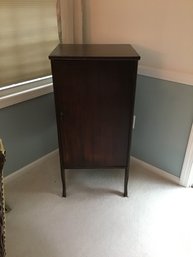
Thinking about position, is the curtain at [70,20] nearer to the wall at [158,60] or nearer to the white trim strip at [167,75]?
the wall at [158,60]

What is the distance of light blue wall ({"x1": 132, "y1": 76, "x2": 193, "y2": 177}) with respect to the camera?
1666mm

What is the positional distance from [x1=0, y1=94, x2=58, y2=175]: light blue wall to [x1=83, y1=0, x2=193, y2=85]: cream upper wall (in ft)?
2.54

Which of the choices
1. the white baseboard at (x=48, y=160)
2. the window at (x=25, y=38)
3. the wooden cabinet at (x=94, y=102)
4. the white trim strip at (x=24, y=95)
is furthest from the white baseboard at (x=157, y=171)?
the window at (x=25, y=38)

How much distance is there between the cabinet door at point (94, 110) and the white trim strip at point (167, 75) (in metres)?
0.39

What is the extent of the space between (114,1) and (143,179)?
1.43m

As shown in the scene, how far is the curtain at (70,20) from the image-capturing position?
1.80 metres

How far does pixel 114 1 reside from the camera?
171 centimetres

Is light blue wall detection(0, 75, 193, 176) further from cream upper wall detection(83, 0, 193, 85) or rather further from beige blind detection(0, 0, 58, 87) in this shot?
beige blind detection(0, 0, 58, 87)

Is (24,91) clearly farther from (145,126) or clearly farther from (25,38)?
(145,126)

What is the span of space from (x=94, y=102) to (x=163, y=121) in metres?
0.66

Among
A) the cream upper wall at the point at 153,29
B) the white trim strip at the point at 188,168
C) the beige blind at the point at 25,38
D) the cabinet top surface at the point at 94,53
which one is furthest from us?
the white trim strip at the point at 188,168

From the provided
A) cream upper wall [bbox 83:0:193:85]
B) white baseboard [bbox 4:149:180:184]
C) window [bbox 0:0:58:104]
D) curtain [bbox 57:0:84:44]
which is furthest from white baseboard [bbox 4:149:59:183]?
cream upper wall [bbox 83:0:193:85]

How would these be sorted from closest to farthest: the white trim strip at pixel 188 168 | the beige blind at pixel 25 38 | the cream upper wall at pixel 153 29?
the cream upper wall at pixel 153 29
the beige blind at pixel 25 38
the white trim strip at pixel 188 168

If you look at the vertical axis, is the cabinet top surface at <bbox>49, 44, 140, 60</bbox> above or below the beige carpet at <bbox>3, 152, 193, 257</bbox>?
above
